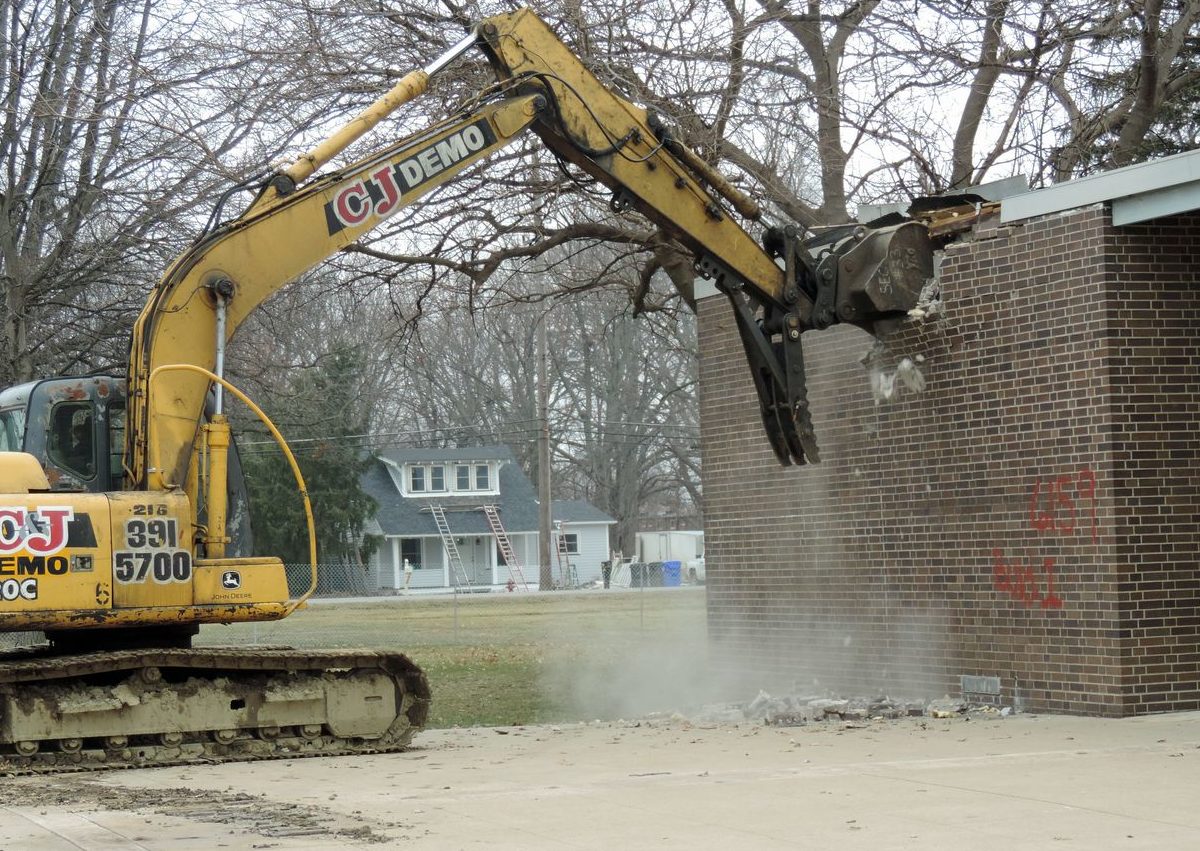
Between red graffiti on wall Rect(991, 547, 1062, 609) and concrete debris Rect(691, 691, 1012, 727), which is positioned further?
concrete debris Rect(691, 691, 1012, 727)

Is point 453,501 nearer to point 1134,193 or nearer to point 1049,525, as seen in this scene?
point 1049,525

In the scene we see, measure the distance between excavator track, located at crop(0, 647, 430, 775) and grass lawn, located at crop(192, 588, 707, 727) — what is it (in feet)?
12.9

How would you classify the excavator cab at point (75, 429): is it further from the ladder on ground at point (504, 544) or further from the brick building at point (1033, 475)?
the ladder on ground at point (504, 544)

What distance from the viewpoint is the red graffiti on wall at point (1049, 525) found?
12234mm

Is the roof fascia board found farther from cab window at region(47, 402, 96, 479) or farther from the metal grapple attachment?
cab window at region(47, 402, 96, 479)

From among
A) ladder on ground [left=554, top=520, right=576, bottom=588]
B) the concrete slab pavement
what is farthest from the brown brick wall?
ladder on ground [left=554, top=520, right=576, bottom=588]

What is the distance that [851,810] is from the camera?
8195 mm

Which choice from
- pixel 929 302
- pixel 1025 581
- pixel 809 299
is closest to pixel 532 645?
pixel 929 302

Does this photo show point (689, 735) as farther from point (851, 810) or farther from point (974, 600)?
point (851, 810)

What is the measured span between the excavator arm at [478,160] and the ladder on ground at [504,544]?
49.1 metres

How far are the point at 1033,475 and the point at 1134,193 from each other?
7.75 feet

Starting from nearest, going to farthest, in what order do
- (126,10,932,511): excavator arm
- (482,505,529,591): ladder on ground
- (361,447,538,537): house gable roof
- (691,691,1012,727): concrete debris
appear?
(126,10,932,511): excavator arm → (691,691,1012,727): concrete debris → (361,447,538,537): house gable roof → (482,505,529,591): ladder on ground

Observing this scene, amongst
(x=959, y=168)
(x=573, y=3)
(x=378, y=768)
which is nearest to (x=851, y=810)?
(x=378, y=768)

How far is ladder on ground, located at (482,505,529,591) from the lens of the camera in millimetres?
62138
